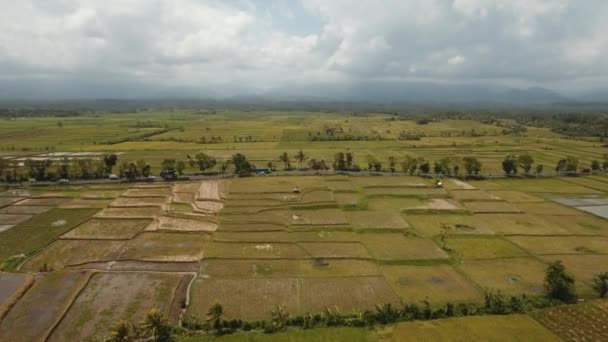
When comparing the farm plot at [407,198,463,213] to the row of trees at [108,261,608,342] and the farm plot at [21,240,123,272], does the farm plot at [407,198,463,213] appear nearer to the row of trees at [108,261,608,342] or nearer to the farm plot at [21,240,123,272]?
the row of trees at [108,261,608,342]

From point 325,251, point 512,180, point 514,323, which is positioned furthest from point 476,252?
point 512,180

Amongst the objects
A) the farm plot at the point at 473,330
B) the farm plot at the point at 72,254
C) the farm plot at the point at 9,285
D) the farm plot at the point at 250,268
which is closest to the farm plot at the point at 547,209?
the farm plot at the point at 473,330

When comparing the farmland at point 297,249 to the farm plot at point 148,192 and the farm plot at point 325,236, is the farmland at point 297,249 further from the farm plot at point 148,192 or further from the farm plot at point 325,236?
the farm plot at point 148,192

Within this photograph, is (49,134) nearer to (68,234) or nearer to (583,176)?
(68,234)

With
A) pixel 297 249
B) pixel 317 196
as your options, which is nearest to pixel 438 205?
pixel 317 196

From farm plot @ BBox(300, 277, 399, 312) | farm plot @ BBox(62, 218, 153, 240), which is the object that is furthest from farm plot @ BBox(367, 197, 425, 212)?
farm plot @ BBox(62, 218, 153, 240)
